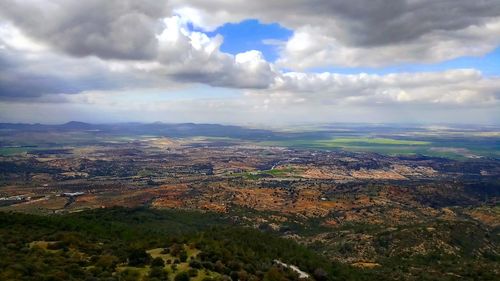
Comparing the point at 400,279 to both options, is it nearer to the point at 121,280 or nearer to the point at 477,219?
the point at 121,280

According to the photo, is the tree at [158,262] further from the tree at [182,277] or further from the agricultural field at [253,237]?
the tree at [182,277]

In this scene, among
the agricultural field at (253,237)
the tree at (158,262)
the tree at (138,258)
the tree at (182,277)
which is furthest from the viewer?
the agricultural field at (253,237)

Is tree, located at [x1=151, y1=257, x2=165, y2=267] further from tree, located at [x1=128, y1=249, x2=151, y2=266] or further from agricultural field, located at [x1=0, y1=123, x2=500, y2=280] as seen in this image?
tree, located at [x1=128, y1=249, x2=151, y2=266]

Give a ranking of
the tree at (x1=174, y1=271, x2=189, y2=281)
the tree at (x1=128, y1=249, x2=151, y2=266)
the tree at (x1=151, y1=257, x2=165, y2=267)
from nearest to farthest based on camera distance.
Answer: the tree at (x1=174, y1=271, x2=189, y2=281)
the tree at (x1=128, y1=249, x2=151, y2=266)
the tree at (x1=151, y1=257, x2=165, y2=267)

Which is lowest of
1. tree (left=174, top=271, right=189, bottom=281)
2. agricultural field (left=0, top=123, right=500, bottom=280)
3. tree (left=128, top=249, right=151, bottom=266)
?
agricultural field (left=0, top=123, right=500, bottom=280)

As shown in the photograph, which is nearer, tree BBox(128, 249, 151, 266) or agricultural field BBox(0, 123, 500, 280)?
tree BBox(128, 249, 151, 266)

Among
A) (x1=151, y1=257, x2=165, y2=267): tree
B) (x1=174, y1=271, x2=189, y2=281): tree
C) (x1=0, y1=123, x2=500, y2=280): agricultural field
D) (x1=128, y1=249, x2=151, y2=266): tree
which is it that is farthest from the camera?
(x1=0, y1=123, x2=500, y2=280): agricultural field

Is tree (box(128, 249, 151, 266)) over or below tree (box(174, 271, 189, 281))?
over

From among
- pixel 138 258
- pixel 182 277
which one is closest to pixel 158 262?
pixel 138 258

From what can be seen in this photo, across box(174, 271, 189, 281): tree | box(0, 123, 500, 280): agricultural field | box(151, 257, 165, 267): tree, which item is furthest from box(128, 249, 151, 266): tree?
box(174, 271, 189, 281): tree

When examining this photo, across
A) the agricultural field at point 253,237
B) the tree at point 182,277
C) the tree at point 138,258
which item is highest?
the tree at point 138,258

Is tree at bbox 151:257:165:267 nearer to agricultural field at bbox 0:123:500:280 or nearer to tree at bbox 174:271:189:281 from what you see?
agricultural field at bbox 0:123:500:280

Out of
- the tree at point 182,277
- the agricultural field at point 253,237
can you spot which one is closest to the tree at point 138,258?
the agricultural field at point 253,237
